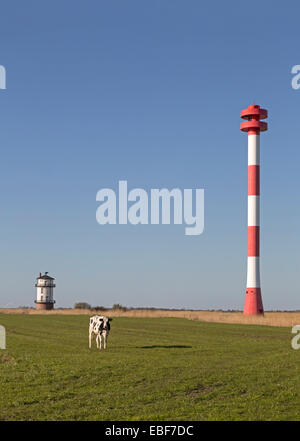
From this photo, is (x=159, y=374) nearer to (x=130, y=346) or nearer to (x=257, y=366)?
(x=257, y=366)

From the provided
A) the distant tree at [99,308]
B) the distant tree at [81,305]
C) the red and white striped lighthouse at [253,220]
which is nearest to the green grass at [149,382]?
the red and white striped lighthouse at [253,220]

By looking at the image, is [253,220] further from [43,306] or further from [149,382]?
[149,382]

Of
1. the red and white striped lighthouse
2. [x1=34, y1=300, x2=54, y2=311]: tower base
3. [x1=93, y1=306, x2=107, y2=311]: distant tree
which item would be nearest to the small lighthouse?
[x1=34, y1=300, x2=54, y2=311]: tower base

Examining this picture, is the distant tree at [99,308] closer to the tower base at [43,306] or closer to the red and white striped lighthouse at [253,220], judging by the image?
the tower base at [43,306]

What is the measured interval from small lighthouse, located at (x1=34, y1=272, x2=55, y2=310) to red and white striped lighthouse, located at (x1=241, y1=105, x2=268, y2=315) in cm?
3849

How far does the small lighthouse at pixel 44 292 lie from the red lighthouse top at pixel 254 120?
A: 41.6 m

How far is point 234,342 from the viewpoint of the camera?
35062 mm

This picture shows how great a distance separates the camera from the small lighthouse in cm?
9694

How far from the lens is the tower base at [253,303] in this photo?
70062mm

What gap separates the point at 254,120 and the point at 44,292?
44.9 meters

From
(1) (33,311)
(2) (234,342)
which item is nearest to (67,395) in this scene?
(2) (234,342)

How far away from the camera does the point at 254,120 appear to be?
250 feet

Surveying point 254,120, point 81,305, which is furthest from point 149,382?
point 81,305
